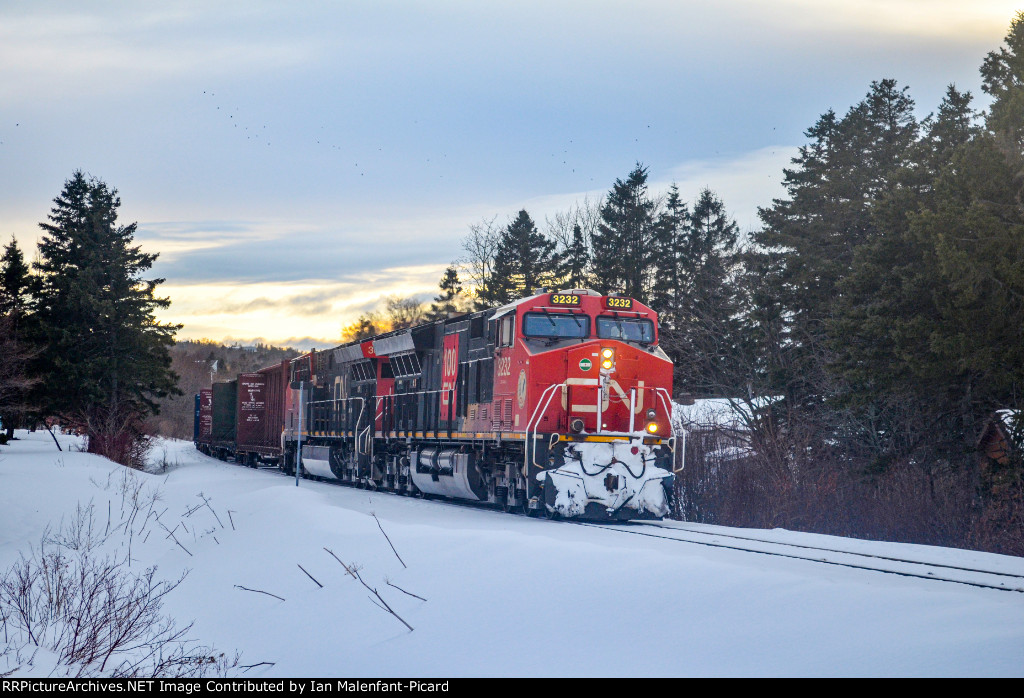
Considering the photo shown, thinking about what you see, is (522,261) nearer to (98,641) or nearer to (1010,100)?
(1010,100)

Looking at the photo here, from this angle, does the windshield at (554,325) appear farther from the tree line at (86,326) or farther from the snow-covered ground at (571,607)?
the tree line at (86,326)

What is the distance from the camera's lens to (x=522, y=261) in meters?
59.8

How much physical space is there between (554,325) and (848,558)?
7.77m

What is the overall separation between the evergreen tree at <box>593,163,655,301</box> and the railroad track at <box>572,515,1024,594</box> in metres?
34.0

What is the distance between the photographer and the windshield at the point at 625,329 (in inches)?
725

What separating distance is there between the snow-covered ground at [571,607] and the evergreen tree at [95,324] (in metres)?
32.4

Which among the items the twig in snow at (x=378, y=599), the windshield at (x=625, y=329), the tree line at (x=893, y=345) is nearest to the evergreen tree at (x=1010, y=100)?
the tree line at (x=893, y=345)

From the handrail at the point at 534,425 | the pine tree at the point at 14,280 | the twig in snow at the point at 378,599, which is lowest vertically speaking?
the twig in snow at the point at 378,599

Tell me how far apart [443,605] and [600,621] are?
2.26 metres

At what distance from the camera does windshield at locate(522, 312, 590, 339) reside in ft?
59.0

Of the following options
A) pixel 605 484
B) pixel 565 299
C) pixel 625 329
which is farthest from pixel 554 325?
pixel 605 484

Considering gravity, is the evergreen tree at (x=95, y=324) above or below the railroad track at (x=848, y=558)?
above

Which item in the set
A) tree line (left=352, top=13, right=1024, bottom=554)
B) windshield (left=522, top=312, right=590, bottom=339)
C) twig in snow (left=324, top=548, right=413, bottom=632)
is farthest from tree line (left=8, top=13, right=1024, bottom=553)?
twig in snow (left=324, top=548, right=413, bottom=632)

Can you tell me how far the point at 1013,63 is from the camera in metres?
21.7
